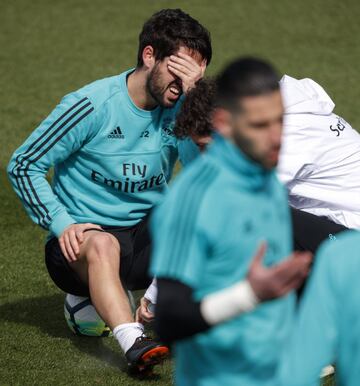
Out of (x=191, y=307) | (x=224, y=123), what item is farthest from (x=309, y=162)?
(x=191, y=307)

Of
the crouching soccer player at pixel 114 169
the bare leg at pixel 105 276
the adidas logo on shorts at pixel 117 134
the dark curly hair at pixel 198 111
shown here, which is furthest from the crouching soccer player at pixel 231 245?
the adidas logo on shorts at pixel 117 134

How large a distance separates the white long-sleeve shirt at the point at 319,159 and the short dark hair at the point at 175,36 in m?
0.48

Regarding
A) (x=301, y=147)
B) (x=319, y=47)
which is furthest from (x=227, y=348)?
→ (x=319, y=47)

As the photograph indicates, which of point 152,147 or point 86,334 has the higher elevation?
point 152,147

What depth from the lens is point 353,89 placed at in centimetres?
1096

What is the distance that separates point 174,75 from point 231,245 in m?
2.43

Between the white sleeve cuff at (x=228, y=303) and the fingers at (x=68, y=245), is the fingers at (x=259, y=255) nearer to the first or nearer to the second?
the white sleeve cuff at (x=228, y=303)

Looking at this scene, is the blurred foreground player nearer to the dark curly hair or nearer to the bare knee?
the dark curly hair

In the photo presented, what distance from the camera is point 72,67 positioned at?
11445 mm

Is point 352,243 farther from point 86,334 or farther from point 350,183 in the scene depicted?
point 86,334

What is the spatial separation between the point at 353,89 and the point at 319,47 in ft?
5.75

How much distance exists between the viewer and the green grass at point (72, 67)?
17.5ft

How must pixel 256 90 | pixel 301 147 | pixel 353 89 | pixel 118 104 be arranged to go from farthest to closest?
1. pixel 353 89
2. pixel 118 104
3. pixel 301 147
4. pixel 256 90

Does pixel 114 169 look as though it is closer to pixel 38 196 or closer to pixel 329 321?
pixel 38 196
